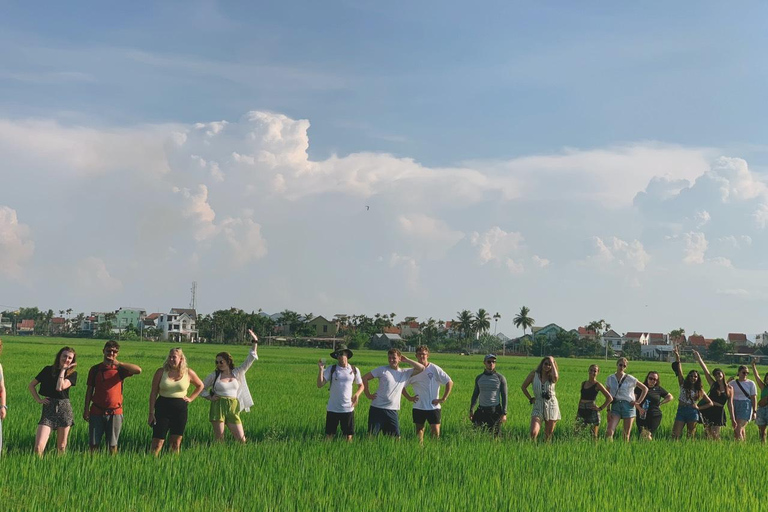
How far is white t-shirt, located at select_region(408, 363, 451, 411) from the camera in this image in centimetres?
1136

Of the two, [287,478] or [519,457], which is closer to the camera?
[287,478]

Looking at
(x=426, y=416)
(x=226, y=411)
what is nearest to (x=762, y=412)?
(x=426, y=416)

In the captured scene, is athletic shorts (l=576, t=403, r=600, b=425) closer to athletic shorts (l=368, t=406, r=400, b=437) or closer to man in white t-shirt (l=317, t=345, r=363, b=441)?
athletic shorts (l=368, t=406, r=400, b=437)

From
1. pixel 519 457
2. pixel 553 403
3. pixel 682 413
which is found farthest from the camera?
pixel 682 413

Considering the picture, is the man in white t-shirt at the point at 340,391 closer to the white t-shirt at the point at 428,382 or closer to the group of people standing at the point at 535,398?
the group of people standing at the point at 535,398

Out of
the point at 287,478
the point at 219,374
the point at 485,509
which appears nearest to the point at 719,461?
the point at 485,509

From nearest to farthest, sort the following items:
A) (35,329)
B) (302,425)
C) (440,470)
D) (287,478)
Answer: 1. (287,478)
2. (440,470)
3. (302,425)
4. (35,329)

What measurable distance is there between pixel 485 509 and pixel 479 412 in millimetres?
4374

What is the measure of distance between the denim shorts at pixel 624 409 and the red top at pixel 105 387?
307 inches

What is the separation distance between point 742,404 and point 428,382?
6.19 m

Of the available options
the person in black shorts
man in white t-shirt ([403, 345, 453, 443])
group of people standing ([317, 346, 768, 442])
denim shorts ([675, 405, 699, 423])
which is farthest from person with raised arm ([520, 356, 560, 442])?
denim shorts ([675, 405, 699, 423])

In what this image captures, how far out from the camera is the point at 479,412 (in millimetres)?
11906

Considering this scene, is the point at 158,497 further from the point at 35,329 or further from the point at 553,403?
the point at 35,329

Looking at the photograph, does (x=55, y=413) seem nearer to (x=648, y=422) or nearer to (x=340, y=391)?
(x=340, y=391)
